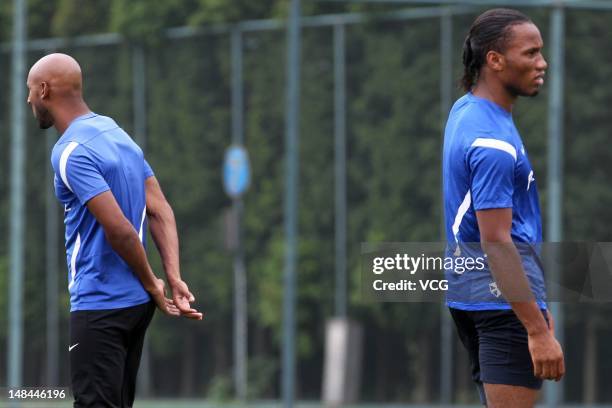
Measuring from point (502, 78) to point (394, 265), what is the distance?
2.60 ft

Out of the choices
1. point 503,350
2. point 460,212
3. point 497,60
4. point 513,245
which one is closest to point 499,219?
point 513,245

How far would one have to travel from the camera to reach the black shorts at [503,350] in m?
5.20

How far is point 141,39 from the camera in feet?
77.6

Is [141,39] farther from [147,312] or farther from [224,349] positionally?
[147,312]

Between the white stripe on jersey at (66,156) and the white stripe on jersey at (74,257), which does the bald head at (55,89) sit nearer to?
the white stripe on jersey at (66,156)

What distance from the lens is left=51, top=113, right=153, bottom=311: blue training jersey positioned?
5.60 m

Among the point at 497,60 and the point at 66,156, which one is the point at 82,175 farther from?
the point at 497,60

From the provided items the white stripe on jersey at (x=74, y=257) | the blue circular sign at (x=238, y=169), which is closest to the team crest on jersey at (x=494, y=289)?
the white stripe on jersey at (x=74, y=257)

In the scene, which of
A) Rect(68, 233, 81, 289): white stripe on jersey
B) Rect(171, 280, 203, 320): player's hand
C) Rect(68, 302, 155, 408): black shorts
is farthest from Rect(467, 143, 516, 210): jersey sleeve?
Rect(68, 233, 81, 289): white stripe on jersey

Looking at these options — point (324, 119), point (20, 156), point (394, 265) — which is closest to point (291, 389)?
point (20, 156)

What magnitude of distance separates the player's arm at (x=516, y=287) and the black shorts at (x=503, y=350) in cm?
11

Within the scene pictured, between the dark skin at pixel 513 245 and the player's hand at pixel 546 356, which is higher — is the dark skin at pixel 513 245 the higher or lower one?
the higher one

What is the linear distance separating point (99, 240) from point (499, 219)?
4.36ft

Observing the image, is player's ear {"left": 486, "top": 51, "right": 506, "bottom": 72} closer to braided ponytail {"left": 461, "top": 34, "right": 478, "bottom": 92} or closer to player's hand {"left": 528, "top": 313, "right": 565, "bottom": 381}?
braided ponytail {"left": 461, "top": 34, "right": 478, "bottom": 92}
